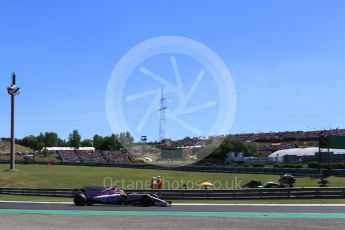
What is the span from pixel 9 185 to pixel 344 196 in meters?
29.9

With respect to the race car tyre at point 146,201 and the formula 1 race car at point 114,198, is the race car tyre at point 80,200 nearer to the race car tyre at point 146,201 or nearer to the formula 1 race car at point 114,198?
the formula 1 race car at point 114,198

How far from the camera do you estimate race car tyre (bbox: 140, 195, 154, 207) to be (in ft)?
72.6

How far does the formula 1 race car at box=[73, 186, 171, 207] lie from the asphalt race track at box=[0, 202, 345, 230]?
835 mm

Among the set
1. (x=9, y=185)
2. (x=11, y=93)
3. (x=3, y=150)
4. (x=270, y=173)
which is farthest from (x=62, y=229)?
(x=3, y=150)

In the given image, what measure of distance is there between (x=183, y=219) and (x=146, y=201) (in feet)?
18.2

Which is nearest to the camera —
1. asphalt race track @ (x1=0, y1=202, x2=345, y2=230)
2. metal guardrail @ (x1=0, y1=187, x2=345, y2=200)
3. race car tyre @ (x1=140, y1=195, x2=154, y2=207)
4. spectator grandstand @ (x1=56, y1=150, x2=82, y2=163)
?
asphalt race track @ (x1=0, y1=202, x2=345, y2=230)

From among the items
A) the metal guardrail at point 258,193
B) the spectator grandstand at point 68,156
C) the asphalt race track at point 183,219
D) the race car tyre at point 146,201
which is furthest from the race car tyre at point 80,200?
the spectator grandstand at point 68,156

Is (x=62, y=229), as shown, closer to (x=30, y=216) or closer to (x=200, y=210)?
(x=30, y=216)

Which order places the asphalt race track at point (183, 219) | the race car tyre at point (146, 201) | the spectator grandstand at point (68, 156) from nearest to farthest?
the asphalt race track at point (183, 219)
the race car tyre at point (146, 201)
the spectator grandstand at point (68, 156)

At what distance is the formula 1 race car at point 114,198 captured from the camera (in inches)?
875

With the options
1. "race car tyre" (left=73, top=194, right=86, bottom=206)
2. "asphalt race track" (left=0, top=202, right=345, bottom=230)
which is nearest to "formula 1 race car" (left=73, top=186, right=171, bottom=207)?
"race car tyre" (left=73, top=194, right=86, bottom=206)

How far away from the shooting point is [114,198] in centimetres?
2305

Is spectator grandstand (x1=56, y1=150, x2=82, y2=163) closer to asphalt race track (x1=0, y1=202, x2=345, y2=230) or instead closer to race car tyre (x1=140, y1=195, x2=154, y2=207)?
race car tyre (x1=140, y1=195, x2=154, y2=207)

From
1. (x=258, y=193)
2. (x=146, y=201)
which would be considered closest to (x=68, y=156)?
(x=258, y=193)
